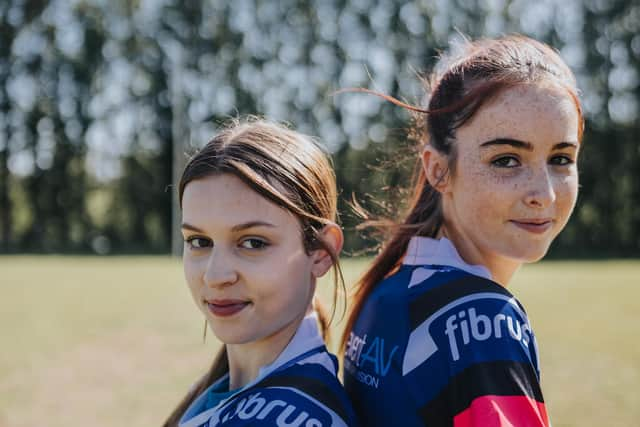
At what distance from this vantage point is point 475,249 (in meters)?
2.12

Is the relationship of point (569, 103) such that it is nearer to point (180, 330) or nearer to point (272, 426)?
point (272, 426)

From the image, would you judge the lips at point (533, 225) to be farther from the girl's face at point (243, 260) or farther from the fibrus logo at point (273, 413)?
the fibrus logo at point (273, 413)

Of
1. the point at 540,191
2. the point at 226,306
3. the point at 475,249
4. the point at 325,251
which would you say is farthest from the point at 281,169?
the point at 540,191

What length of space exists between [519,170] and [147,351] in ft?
22.8

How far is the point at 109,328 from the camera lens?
9781 mm

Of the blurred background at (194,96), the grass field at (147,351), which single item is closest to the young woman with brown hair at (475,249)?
the grass field at (147,351)

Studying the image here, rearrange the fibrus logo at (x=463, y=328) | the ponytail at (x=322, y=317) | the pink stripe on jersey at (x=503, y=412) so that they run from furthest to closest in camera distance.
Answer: the ponytail at (x=322, y=317) → the fibrus logo at (x=463, y=328) → the pink stripe on jersey at (x=503, y=412)

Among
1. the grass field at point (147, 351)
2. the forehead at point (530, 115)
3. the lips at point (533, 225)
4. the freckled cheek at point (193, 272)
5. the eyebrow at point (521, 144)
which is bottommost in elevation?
the grass field at point (147, 351)

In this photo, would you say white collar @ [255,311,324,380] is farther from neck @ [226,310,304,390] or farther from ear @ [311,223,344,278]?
ear @ [311,223,344,278]

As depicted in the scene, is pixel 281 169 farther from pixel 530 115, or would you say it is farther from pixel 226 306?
pixel 530 115

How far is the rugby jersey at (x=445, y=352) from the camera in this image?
1.63m

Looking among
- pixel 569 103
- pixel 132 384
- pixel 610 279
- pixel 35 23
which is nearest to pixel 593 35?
pixel 610 279

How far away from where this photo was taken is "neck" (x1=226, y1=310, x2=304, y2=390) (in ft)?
6.63

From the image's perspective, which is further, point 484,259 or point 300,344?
point 484,259
